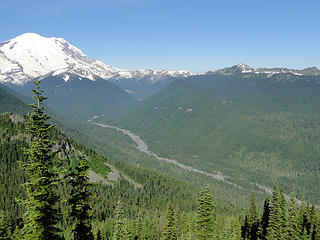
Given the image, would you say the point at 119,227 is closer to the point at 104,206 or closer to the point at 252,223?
the point at 252,223

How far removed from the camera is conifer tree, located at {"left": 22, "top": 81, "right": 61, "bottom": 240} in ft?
82.0

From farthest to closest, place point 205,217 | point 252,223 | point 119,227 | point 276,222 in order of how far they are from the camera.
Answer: point 252,223 → point 276,222 → point 205,217 → point 119,227

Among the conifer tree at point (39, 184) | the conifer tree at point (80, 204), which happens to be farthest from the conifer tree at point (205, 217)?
the conifer tree at point (39, 184)

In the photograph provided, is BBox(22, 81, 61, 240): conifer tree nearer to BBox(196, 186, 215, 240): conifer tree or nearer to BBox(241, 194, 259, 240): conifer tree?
BBox(196, 186, 215, 240): conifer tree

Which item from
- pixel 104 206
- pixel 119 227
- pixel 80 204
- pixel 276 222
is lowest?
pixel 104 206

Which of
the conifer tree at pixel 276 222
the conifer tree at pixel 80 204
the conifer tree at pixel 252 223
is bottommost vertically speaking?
the conifer tree at pixel 252 223

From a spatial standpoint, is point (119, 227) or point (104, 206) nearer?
point (119, 227)

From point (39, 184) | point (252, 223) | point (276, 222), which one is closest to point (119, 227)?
point (39, 184)

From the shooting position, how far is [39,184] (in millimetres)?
25391

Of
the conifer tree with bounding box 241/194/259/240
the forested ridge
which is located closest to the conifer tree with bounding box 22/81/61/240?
the forested ridge

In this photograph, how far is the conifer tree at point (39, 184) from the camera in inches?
984

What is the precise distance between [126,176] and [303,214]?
11882 centimetres

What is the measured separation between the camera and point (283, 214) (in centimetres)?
5459

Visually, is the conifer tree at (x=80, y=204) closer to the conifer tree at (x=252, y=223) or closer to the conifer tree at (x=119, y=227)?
the conifer tree at (x=119, y=227)
